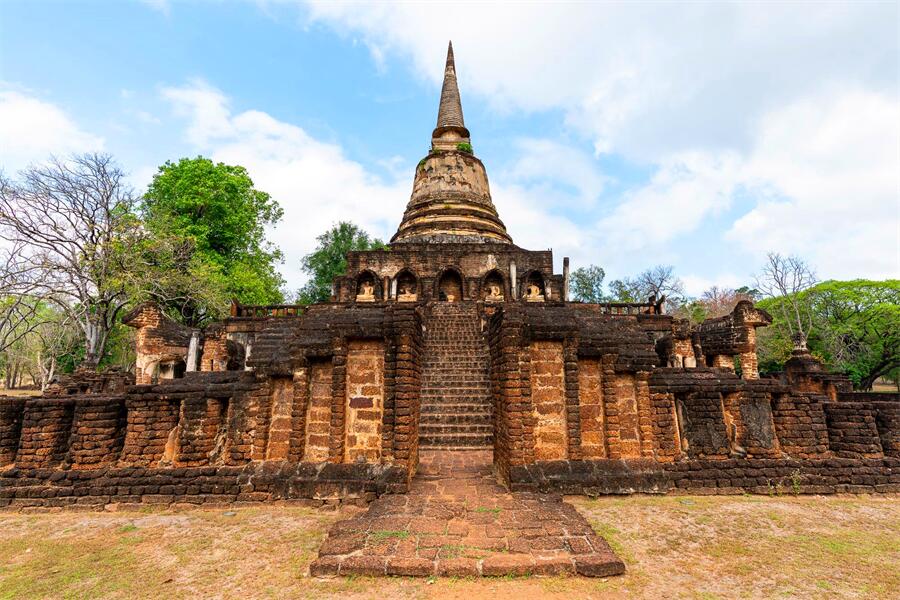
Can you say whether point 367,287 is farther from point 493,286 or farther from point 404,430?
point 404,430

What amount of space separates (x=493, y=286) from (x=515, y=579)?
17.8 m

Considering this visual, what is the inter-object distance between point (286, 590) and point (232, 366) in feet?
47.5

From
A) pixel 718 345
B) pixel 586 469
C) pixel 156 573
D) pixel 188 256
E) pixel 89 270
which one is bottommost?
pixel 156 573

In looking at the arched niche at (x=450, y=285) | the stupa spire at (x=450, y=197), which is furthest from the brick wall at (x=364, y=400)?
the stupa spire at (x=450, y=197)

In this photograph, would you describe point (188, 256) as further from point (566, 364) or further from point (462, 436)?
point (566, 364)

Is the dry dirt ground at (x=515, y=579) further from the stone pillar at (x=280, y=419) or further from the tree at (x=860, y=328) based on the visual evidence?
the tree at (x=860, y=328)

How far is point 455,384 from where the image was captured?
11.9 metres

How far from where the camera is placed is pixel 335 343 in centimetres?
680

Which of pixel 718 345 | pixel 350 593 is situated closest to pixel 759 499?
pixel 350 593

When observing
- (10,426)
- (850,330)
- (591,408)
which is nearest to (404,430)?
(591,408)

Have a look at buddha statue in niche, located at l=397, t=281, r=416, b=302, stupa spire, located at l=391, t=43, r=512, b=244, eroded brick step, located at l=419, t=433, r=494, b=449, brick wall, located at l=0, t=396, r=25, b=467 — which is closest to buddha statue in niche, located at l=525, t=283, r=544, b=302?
stupa spire, located at l=391, t=43, r=512, b=244

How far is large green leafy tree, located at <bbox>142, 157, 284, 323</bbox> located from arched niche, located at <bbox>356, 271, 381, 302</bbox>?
207 inches

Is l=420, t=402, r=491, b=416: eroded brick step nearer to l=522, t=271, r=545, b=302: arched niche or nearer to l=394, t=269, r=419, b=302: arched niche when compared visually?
l=522, t=271, r=545, b=302: arched niche

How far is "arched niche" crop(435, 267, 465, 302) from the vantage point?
2111cm
